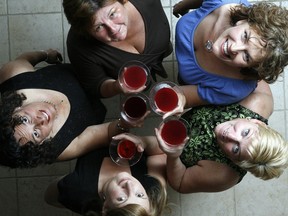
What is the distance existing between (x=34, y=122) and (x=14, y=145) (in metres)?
0.11

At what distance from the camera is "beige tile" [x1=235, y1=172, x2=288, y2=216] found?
2.39 meters

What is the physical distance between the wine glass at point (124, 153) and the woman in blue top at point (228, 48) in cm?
30

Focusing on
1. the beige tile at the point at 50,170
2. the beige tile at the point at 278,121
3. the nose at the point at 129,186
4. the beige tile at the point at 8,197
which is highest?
the nose at the point at 129,186

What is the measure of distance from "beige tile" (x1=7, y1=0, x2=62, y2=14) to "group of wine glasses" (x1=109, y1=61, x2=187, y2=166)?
0.97 metres

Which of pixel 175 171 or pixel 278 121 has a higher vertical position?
pixel 175 171

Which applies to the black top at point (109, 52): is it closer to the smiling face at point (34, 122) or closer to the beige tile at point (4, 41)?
the smiling face at point (34, 122)

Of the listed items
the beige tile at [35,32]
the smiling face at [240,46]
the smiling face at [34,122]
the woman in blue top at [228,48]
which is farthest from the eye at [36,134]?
the beige tile at [35,32]

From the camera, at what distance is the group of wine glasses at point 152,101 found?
4.97 feet

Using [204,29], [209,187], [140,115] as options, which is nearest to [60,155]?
[140,115]

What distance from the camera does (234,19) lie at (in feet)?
5.27

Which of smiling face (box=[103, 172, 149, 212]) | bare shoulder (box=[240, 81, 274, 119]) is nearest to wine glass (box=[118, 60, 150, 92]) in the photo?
smiling face (box=[103, 172, 149, 212])

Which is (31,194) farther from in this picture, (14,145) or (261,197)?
(261,197)

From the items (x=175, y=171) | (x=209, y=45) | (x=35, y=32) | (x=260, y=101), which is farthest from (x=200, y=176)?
(x=35, y=32)

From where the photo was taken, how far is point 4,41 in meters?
2.36
